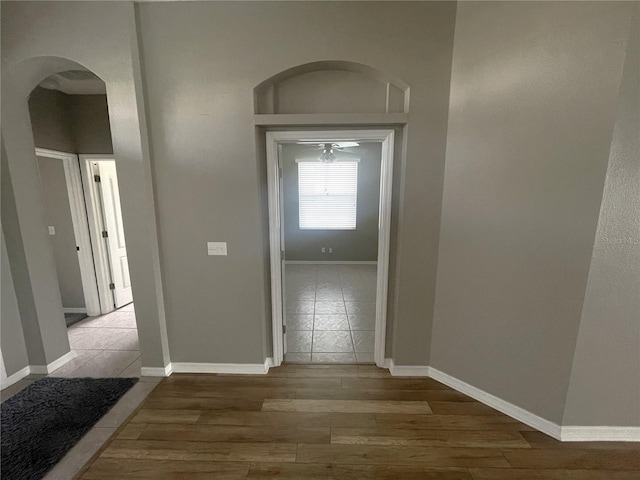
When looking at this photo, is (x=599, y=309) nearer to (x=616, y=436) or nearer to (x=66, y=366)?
(x=616, y=436)

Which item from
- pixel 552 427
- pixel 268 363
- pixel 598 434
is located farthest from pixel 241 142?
pixel 598 434

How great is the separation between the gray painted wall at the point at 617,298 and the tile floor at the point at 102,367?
126 inches

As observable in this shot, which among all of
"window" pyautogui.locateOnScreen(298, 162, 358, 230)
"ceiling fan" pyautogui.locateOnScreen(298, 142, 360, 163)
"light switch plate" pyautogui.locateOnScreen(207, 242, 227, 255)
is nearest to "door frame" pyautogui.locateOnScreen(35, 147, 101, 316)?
"light switch plate" pyautogui.locateOnScreen(207, 242, 227, 255)

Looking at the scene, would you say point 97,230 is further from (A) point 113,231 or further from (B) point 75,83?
(B) point 75,83

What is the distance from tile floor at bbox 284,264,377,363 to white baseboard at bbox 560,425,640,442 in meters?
1.48

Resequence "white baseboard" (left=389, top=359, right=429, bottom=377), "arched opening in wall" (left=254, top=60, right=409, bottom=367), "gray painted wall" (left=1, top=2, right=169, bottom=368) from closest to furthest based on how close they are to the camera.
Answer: "gray painted wall" (left=1, top=2, right=169, bottom=368) → "arched opening in wall" (left=254, top=60, right=409, bottom=367) → "white baseboard" (left=389, top=359, right=429, bottom=377)

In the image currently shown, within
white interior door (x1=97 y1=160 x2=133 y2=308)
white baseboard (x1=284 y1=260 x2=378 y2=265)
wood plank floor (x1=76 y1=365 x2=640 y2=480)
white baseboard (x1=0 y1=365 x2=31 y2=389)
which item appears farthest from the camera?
white baseboard (x1=284 y1=260 x2=378 y2=265)

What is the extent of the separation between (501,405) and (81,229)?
504cm

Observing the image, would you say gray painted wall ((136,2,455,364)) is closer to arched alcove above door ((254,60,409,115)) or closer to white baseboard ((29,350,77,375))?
arched alcove above door ((254,60,409,115))

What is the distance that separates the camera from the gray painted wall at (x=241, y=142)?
2.02m

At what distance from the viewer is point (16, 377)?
239cm

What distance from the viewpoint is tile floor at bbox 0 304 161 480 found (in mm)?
1736

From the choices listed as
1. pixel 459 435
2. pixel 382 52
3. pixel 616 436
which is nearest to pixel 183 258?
pixel 382 52

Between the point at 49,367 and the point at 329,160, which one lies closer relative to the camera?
the point at 49,367
